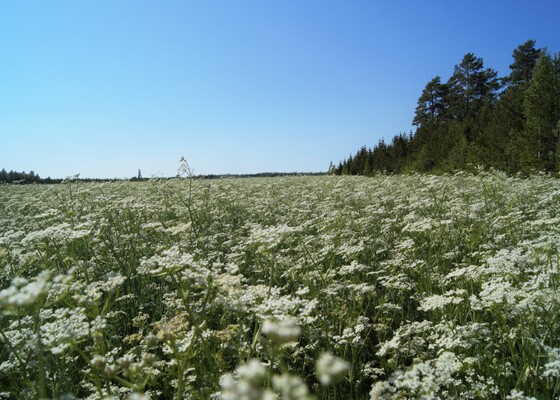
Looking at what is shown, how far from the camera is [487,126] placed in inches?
1348

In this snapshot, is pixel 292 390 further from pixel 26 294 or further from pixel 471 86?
pixel 471 86

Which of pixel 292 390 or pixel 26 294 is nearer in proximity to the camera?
pixel 292 390

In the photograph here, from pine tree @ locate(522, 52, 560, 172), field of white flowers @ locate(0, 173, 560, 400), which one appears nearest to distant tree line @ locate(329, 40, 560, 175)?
pine tree @ locate(522, 52, 560, 172)

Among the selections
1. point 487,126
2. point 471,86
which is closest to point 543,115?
point 487,126

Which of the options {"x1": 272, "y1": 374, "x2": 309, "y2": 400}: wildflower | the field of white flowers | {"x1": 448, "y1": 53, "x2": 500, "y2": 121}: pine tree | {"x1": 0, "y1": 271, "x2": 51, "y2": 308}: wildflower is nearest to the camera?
{"x1": 272, "y1": 374, "x2": 309, "y2": 400}: wildflower

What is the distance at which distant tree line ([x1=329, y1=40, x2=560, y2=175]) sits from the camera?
26.4 m

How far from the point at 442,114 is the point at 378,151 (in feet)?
42.9

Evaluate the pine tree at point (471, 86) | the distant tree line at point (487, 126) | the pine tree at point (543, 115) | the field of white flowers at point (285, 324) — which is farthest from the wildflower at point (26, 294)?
the pine tree at point (471, 86)

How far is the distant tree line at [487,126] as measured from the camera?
86.6ft

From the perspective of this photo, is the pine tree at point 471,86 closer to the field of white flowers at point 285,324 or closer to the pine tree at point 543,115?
the pine tree at point 543,115

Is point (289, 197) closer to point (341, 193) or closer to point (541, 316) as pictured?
point (341, 193)

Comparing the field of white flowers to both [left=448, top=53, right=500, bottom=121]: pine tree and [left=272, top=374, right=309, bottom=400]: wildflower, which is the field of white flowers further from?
[left=448, top=53, right=500, bottom=121]: pine tree

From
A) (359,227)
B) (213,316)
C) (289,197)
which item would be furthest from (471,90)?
(213,316)

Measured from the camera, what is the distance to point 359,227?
274 inches
